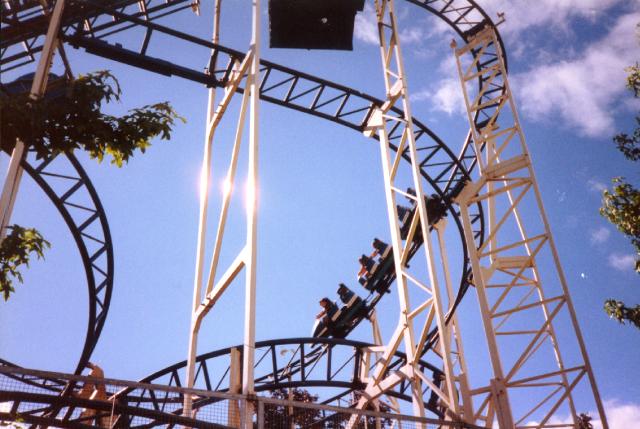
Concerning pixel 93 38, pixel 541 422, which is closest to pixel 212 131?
pixel 93 38

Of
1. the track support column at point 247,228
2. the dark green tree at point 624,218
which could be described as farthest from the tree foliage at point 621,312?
the track support column at point 247,228

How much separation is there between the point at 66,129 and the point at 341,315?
502 inches

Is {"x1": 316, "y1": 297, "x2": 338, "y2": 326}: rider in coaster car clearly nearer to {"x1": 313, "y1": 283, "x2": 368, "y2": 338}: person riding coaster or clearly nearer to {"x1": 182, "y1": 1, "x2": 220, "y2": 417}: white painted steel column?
{"x1": 313, "y1": 283, "x2": 368, "y2": 338}: person riding coaster


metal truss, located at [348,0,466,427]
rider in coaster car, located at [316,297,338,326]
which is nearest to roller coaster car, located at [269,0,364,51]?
metal truss, located at [348,0,466,427]

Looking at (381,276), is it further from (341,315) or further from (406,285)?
(406,285)

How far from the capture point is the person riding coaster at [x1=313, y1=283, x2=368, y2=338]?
1569cm

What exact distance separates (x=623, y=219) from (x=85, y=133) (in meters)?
8.91

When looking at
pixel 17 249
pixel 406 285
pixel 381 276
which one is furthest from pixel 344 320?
pixel 17 249

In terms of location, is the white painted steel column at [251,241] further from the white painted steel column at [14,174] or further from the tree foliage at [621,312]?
the tree foliage at [621,312]

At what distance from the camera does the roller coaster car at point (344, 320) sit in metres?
15.7

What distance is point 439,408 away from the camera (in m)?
14.9

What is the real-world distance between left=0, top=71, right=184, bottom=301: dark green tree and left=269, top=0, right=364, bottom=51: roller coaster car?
680cm

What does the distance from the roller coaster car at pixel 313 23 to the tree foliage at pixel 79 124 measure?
6772mm

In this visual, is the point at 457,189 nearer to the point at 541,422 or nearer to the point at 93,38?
the point at 541,422
